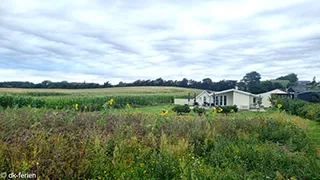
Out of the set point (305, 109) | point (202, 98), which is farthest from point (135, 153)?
point (202, 98)

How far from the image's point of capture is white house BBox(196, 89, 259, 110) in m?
32.8

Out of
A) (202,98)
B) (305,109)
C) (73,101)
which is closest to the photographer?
(305,109)

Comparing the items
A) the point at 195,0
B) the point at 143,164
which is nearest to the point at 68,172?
the point at 143,164

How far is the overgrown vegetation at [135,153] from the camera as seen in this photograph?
12.5ft

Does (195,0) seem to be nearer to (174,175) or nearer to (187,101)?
(174,175)

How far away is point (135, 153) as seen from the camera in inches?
198

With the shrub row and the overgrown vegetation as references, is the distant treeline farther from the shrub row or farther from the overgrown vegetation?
the overgrown vegetation

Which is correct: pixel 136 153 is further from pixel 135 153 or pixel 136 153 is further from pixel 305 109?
pixel 305 109

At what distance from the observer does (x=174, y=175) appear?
436 cm

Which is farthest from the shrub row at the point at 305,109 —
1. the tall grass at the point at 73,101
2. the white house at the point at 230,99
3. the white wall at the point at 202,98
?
the tall grass at the point at 73,101

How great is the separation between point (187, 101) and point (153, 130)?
30832 millimetres

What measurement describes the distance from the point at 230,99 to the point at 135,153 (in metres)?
31.0

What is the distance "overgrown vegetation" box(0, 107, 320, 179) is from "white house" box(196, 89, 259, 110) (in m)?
25.6

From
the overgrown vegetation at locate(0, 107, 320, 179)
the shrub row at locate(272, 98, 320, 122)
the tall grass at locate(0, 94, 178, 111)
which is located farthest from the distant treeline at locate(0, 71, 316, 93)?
the overgrown vegetation at locate(0, 107, 320, 179)
